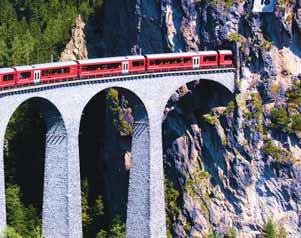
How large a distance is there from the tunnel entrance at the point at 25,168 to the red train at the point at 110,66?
51.8 feet

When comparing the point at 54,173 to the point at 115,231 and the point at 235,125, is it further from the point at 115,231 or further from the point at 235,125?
the point at 235,125

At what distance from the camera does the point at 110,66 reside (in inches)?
2672

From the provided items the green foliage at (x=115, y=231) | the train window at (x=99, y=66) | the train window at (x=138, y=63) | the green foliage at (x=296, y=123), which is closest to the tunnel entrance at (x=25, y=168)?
the green foliage at (x=115, y=231)

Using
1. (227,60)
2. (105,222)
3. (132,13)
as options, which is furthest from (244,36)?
(105,222)

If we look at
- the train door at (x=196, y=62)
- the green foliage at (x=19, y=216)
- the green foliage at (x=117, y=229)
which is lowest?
the green foliage at (x=117, y=229)

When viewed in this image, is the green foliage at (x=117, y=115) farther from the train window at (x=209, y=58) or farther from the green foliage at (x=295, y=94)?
the green foliage at (x=295, y=94)

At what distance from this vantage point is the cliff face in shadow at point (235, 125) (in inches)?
2744

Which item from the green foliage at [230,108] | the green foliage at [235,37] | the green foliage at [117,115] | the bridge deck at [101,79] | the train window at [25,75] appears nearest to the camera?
the bridge deck at [101,79]

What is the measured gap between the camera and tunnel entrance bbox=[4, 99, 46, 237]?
77625mm

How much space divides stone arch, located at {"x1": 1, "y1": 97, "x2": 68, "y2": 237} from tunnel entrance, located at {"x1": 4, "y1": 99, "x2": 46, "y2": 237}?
338 inches

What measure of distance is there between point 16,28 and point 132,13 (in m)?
35.3

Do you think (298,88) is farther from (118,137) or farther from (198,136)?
(118,137)

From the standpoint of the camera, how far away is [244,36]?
70.6m

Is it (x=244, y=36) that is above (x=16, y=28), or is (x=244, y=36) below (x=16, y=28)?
below
